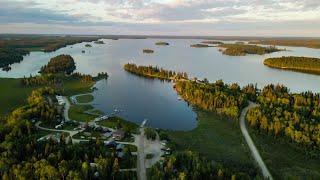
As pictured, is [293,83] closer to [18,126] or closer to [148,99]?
[148,99]

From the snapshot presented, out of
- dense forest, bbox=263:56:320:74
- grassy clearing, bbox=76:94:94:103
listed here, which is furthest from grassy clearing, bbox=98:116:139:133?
dense forest, bbox=263:56:320:74

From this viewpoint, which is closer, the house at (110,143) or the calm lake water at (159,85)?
the house at (110,143)

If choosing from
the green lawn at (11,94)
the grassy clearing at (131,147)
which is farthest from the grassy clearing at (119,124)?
the green lawn at (11,94)

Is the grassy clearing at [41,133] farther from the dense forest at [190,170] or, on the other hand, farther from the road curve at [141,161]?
the dense forest at [190,170]

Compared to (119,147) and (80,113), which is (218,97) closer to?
(80,113)

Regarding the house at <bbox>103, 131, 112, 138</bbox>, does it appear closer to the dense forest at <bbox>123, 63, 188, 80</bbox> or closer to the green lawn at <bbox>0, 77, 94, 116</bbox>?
the green lawn at <bbox>0, 77, 94, 116</bbox>

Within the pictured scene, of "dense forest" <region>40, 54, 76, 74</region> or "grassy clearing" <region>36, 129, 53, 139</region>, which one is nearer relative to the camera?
"grassy clearing" <region>36, 129, 53, 139</region>
